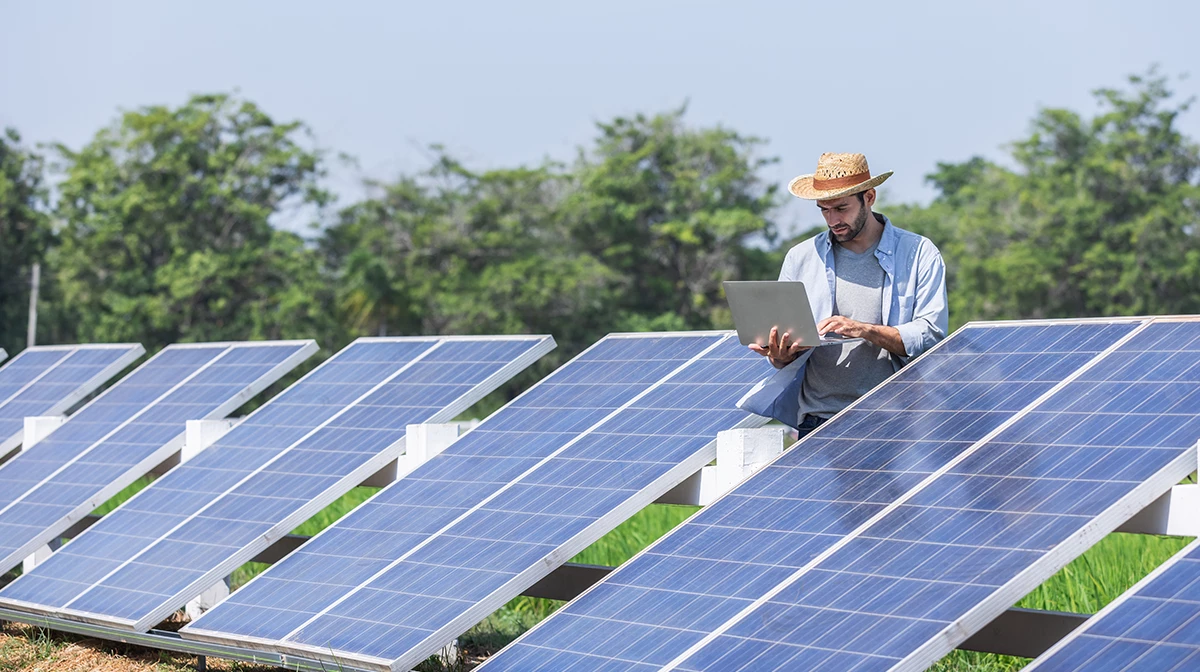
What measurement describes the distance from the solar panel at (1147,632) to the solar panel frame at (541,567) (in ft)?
8.71

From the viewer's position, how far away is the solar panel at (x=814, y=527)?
5.68 metres

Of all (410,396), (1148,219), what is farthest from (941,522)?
(1148,219)

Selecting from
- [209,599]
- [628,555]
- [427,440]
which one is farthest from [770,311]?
[628,555]

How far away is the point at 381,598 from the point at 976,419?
9.84 feet

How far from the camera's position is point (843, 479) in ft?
21.2

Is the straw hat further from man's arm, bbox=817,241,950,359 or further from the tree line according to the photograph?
the tree line

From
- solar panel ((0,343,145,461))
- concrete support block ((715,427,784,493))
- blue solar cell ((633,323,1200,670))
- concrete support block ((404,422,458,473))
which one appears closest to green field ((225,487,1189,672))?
concrete support block ((404,422,458,473))

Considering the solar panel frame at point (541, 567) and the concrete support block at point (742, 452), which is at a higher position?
the concrete support block at point (742, 452)

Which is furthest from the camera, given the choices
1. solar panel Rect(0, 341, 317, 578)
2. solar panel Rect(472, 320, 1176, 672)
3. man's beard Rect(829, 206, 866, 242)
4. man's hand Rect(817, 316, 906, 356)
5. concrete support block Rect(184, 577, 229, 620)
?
solar panel Rect(0, 341, 317, 578)

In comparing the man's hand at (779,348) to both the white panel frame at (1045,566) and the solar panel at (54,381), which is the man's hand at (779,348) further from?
the solar panel at (54,381)

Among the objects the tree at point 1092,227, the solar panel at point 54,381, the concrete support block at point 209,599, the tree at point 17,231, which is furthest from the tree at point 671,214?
the concrete support block at point 209,599

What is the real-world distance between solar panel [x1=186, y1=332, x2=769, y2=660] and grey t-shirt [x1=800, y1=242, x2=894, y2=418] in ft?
1.31

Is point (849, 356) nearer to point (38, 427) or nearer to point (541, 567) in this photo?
point (541, 567)

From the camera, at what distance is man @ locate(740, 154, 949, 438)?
7031 mm
